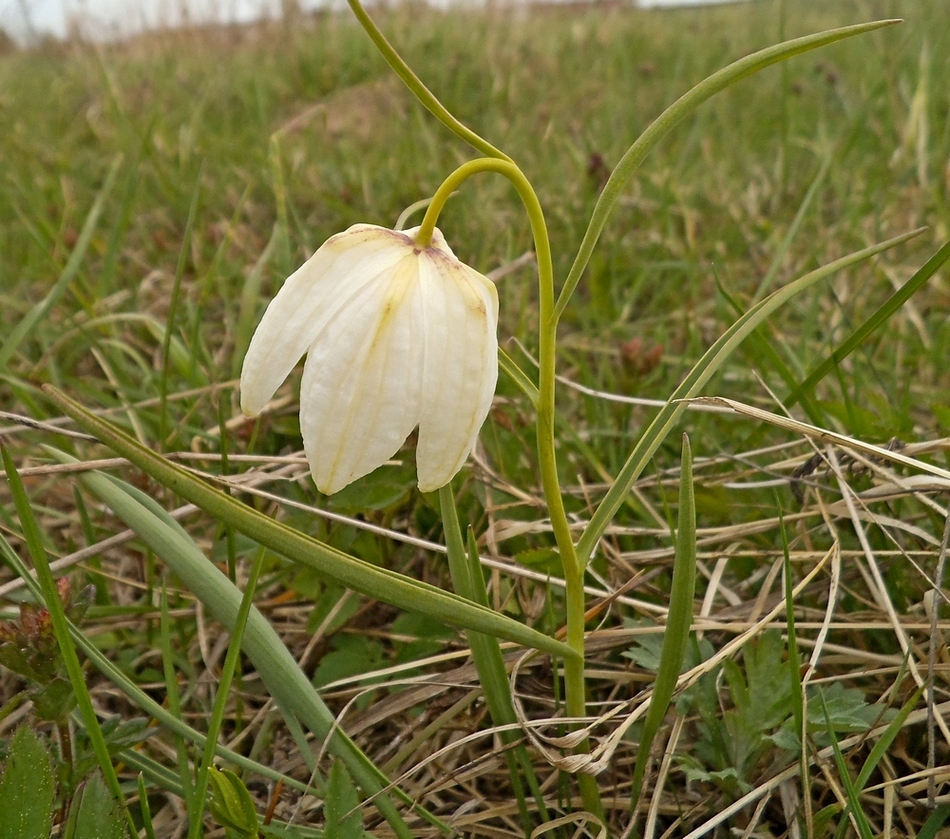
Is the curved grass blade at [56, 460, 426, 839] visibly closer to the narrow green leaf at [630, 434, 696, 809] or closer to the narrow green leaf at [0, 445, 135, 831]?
the narrow green leaf at [0, 445, 135, 831]

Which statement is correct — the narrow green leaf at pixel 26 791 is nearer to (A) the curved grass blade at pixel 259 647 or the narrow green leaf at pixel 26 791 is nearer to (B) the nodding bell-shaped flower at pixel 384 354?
(A) the curved grass blade at pixel 259 647

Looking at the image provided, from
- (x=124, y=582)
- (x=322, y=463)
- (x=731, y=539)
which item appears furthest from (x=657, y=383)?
(x=322, y=463)

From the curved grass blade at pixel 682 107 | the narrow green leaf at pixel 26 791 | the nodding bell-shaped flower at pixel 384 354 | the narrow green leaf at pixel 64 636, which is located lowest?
the narrow green leaf at pixel 26 791

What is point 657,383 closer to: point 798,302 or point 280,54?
point 798,302

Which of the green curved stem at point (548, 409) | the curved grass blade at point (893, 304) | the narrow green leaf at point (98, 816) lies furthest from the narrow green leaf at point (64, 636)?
the curved grass blade at point (893, 304)

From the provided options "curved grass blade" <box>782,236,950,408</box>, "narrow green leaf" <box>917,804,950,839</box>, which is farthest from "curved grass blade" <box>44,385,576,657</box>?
"curved grass blade" <box>782,236,950,408</box>
